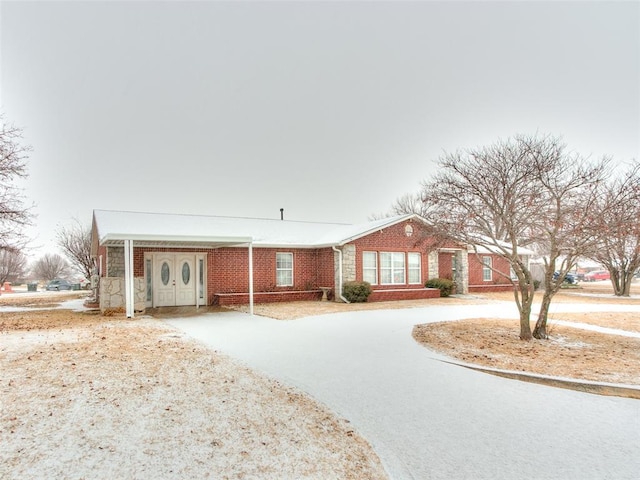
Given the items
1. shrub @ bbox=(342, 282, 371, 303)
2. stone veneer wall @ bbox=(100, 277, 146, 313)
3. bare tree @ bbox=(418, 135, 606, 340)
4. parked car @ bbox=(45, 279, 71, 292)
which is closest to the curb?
bare tree @ bbox=(418, 135, 606, 340)

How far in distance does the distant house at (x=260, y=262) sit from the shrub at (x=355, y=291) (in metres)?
0.34

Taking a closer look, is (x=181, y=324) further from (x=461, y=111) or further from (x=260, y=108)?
(x=461, y=111)

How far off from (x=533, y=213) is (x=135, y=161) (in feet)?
68.7

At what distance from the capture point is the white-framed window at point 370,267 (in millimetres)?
19109

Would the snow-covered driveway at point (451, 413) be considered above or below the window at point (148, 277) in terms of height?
below

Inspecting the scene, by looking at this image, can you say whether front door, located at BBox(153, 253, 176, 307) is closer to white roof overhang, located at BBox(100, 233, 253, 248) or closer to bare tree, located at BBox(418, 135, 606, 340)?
white roof overhang, located at BBox(100, 233, 253, 248)

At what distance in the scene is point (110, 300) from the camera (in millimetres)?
13859

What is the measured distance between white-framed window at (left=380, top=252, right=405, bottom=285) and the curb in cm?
1289

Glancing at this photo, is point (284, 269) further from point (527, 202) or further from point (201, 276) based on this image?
point (527, 202)

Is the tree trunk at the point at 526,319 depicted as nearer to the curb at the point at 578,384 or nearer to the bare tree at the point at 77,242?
the curb at the point at 578,384

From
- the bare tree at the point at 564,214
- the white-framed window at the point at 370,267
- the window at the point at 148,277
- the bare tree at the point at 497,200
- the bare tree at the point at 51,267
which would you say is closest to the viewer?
the bare tree at the point at 564,214

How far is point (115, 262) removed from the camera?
1523 cm

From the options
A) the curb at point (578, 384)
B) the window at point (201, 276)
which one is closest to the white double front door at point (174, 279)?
the window at point (201, 276)

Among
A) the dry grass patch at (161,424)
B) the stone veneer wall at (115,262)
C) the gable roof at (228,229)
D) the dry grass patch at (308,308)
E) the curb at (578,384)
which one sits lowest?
the dry grass patch at (308,308)
